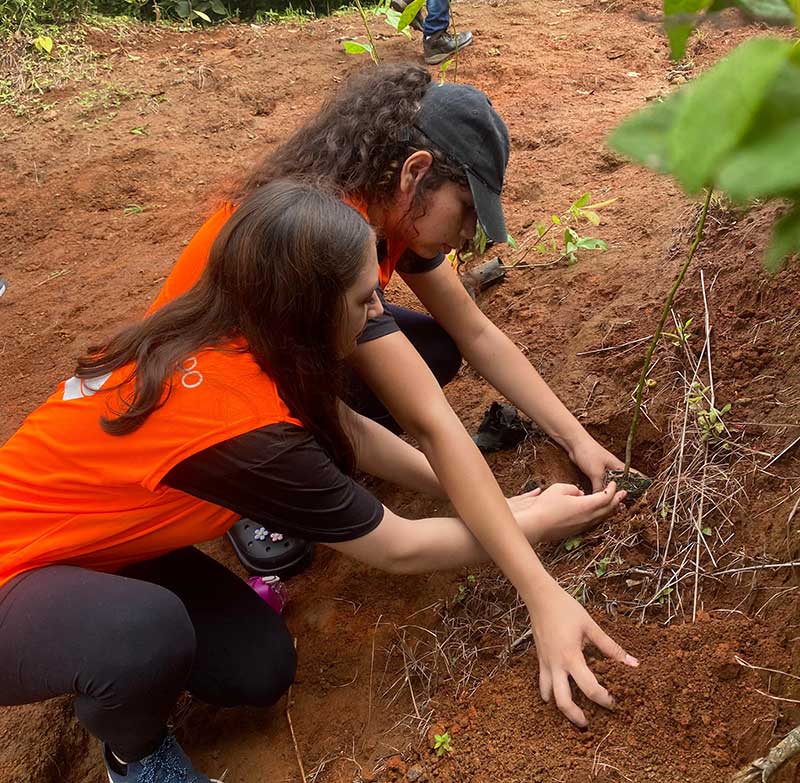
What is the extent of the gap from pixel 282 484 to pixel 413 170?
0.69 metres

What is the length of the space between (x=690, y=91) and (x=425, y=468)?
1528mm

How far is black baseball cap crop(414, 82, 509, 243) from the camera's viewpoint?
1607 millimetres

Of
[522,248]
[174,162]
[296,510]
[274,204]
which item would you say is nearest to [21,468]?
[296,510]

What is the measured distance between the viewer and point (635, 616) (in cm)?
153

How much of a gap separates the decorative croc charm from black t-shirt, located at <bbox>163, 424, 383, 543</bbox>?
717 mm

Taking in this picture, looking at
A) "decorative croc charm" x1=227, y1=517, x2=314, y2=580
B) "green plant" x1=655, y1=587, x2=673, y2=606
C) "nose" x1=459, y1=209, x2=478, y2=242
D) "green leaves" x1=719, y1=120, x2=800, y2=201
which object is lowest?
"decorative croc charm" x1=227, y1=517, x2=314, y2=580

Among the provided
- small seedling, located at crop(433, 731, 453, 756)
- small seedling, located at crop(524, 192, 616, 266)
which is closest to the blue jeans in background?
small seedling, located at crop(524, 192, 616, 266)

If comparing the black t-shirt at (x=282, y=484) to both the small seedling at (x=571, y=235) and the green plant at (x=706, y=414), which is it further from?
the small seedling at (x=571, y=235)

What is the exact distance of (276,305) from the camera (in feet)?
4.44

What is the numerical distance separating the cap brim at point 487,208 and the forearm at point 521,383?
1.40 ft

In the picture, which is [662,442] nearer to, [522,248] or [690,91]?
[522,248]

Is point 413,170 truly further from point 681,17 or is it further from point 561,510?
point 681,17

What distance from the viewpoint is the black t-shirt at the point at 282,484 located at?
1359 mm

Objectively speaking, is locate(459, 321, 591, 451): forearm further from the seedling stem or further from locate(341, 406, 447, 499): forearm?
locate(341, 406, 447, 499): forearm
